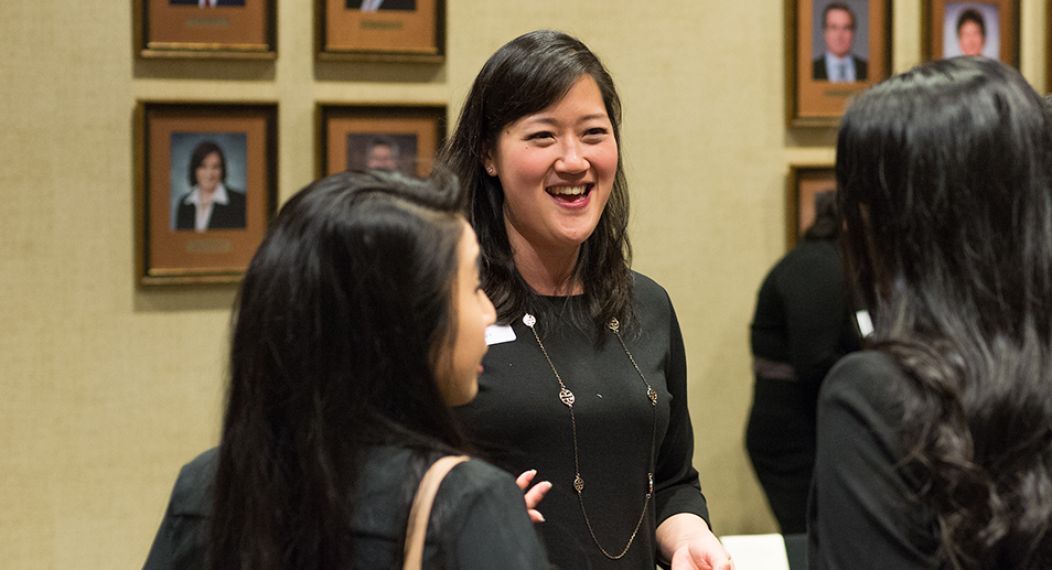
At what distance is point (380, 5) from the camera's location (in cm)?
455

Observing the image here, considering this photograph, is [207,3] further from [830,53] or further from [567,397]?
[567,397]

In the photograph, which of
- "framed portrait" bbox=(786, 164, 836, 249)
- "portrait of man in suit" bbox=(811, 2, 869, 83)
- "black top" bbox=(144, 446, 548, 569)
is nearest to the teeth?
"black top" bbox=(144, 446, 548, 569)

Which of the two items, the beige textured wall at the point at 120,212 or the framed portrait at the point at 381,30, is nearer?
the beige textured wall at the point at 120,212

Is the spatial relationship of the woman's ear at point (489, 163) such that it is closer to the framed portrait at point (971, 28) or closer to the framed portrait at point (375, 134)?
the framed portrait at point (375, 134)

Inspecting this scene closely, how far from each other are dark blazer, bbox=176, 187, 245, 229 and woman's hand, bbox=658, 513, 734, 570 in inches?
92.0

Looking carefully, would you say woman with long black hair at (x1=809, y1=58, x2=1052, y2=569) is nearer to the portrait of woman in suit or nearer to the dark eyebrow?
the dark eyebrow

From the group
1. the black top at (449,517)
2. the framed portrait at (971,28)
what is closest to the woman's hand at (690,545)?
the black top at (449,517)

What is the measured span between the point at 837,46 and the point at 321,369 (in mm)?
3940

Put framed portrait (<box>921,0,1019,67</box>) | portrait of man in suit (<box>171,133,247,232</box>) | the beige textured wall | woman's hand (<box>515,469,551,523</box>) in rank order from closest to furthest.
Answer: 1. woman's hand (<box>515,469,551,523</box>)
2. the beige textured wall
3. portrait of man in suit (<box>171,133,247,232</box>)
4. framed portrait (<box>921,0,1019,67</box>)

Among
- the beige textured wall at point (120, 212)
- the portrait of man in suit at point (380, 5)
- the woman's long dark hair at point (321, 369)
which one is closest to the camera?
the woman's long dark hair at point (321, 369)

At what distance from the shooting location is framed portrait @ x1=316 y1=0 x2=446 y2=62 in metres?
4.49

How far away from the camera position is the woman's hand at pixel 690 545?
8.10 feet

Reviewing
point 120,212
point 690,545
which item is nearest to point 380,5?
point 120,212

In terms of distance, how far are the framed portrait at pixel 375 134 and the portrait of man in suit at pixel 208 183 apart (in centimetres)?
30
